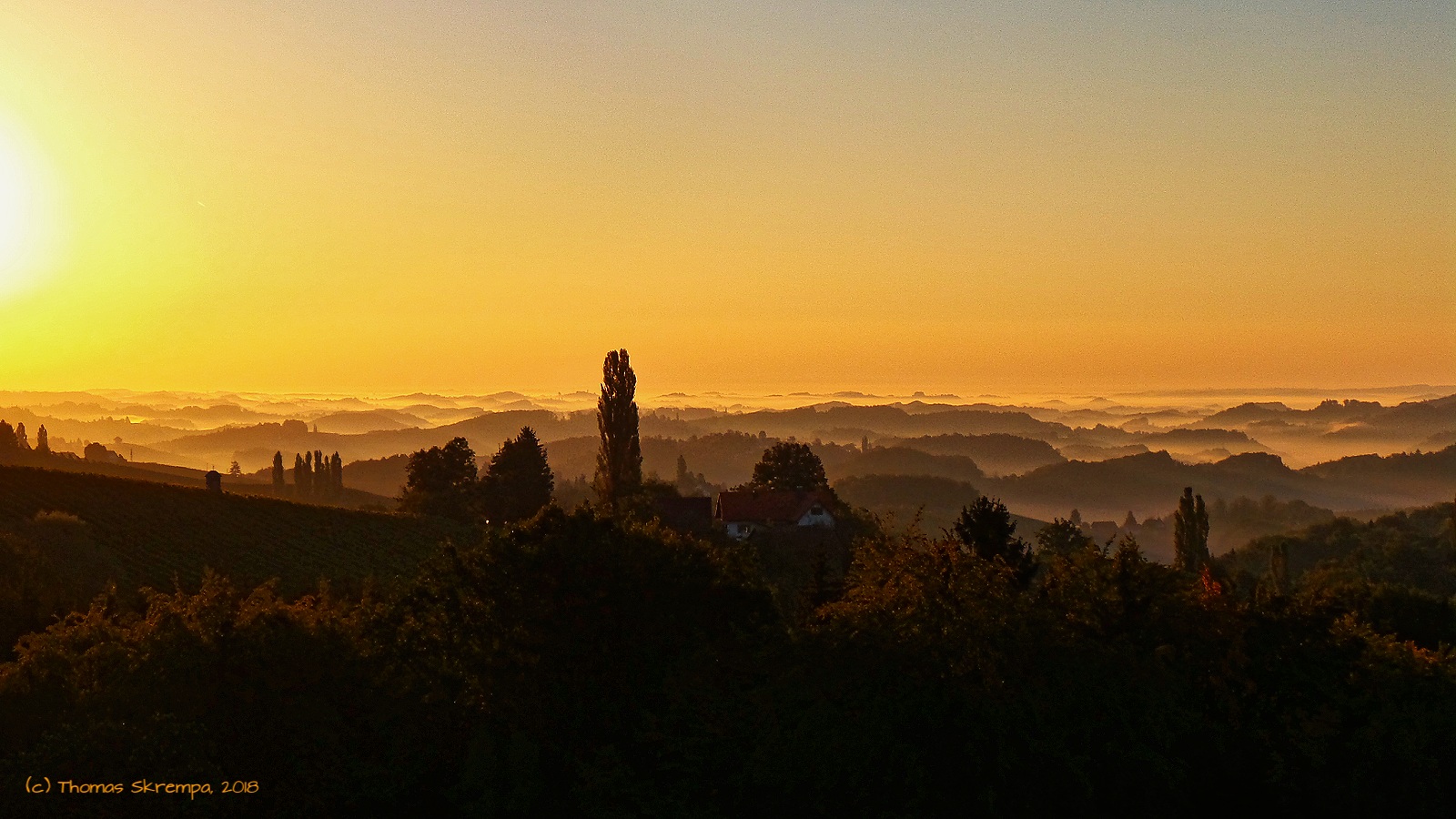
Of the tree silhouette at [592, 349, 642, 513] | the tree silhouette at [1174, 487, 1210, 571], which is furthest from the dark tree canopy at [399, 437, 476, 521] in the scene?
the tree silhouette at [1174, 487, 1210, 571]

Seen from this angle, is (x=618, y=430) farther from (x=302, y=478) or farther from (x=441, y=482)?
(x=302, y=478)

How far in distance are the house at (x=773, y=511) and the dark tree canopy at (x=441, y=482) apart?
2603 centimetres

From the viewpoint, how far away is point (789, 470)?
137 meters

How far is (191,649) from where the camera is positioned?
96.0ft

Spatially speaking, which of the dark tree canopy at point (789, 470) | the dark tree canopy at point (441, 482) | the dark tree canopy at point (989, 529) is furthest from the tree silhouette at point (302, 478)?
the dark tree canopy at point (989, 529)

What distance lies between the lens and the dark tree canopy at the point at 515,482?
397 feet

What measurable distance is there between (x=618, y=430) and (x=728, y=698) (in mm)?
87094

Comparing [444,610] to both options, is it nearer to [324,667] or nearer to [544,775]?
[324,667]

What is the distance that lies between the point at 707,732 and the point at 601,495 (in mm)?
84389

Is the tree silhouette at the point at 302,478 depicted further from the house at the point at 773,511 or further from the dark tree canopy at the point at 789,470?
the house at the point at 773,511

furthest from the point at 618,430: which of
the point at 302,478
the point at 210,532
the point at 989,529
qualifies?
the point at 302,478

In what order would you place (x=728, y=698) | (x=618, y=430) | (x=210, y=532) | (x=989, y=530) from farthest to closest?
1. (x=618, y=430)
2. (x=210, y=532)
3. (x=989, y=530)
4. (x=728, y=698)

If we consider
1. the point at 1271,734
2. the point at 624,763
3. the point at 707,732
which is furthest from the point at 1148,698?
the point at 624,763

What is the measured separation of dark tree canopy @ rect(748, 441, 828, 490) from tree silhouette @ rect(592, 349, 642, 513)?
23330 millimetres
